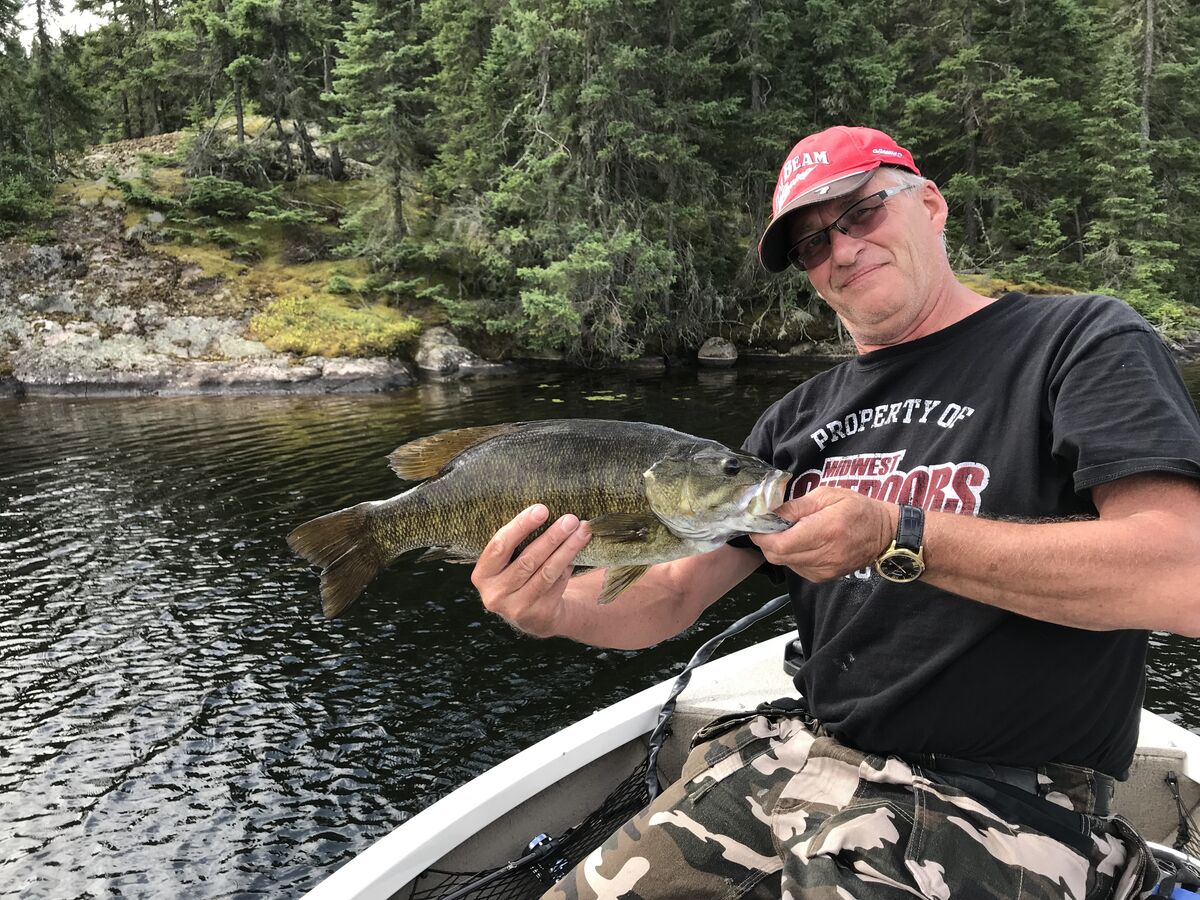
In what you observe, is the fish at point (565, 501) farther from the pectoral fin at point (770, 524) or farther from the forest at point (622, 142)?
the forest at point (622, 142)

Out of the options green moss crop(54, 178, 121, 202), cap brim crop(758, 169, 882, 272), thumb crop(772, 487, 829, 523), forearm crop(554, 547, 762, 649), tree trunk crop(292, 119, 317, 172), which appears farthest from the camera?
tree trunk crop(292, 119, 317, 172)

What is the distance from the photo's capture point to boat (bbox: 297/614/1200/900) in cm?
282

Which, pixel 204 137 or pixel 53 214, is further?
pixel 204 137

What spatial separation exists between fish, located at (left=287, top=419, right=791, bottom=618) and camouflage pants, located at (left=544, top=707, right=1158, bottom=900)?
748mm

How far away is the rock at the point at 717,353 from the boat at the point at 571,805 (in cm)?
2608

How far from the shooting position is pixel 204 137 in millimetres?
32031

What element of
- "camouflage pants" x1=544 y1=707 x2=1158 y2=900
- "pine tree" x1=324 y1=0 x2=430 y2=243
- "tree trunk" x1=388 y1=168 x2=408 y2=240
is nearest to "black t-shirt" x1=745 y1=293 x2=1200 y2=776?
"camouflage pants" x1=544 y1=707 x2=1158 y2=900

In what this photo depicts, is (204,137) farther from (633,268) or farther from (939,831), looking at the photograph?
(939,831)

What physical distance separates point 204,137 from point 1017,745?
3752 cm

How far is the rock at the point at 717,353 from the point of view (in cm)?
2947

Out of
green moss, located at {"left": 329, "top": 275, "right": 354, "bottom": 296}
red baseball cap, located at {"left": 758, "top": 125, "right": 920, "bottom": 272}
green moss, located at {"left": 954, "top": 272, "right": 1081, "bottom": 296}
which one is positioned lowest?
green moss, located at {"left": 954, "top": 272, "right": 1081, "bottom": 296}

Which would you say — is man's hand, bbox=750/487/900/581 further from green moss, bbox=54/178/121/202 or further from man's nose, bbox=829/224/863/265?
green moss, bbox=54/178/121/202

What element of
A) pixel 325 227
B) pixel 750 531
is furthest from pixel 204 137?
pixel 750 531

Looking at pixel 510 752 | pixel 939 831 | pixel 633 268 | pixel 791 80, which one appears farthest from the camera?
pixel 791 80
